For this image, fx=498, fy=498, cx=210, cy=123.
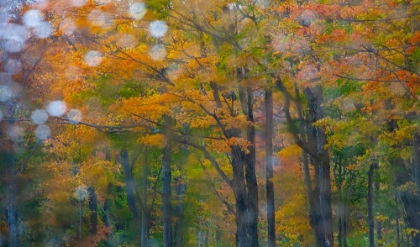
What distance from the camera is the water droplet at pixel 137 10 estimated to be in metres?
12.5

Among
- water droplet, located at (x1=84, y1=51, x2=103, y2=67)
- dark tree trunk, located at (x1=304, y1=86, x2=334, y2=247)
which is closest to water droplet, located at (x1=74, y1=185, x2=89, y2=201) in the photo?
water droplet, located at (x1=84, y1=51, x2=103, y2=67)

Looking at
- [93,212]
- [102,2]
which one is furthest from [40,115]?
[93,212]

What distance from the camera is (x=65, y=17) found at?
13.4 metres

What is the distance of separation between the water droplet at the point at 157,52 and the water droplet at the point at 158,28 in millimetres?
608

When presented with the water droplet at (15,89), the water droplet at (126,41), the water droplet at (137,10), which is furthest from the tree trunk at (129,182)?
the water droplet at (137,10)

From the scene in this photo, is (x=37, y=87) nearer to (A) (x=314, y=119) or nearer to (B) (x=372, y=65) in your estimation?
(A) (x=314, y=119)

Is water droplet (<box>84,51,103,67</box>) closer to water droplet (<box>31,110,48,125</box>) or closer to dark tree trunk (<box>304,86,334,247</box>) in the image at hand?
water droplet (<box>31,110,48,125</box>)

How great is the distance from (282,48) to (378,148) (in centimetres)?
438

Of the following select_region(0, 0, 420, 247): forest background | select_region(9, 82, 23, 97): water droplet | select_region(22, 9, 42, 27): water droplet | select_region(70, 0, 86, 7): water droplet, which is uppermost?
select_region(22, 9, 42, 27): water droplet

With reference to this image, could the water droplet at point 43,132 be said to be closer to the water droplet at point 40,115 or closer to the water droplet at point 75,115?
the water droplet at point 40,115

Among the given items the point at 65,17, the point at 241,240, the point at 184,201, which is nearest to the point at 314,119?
the point at 241,240

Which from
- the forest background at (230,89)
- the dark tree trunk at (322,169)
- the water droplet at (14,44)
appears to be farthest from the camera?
the water droplet at (14,44)

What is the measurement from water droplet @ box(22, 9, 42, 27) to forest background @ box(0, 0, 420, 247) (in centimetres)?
6

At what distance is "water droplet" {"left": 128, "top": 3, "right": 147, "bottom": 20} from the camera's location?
491 inches
